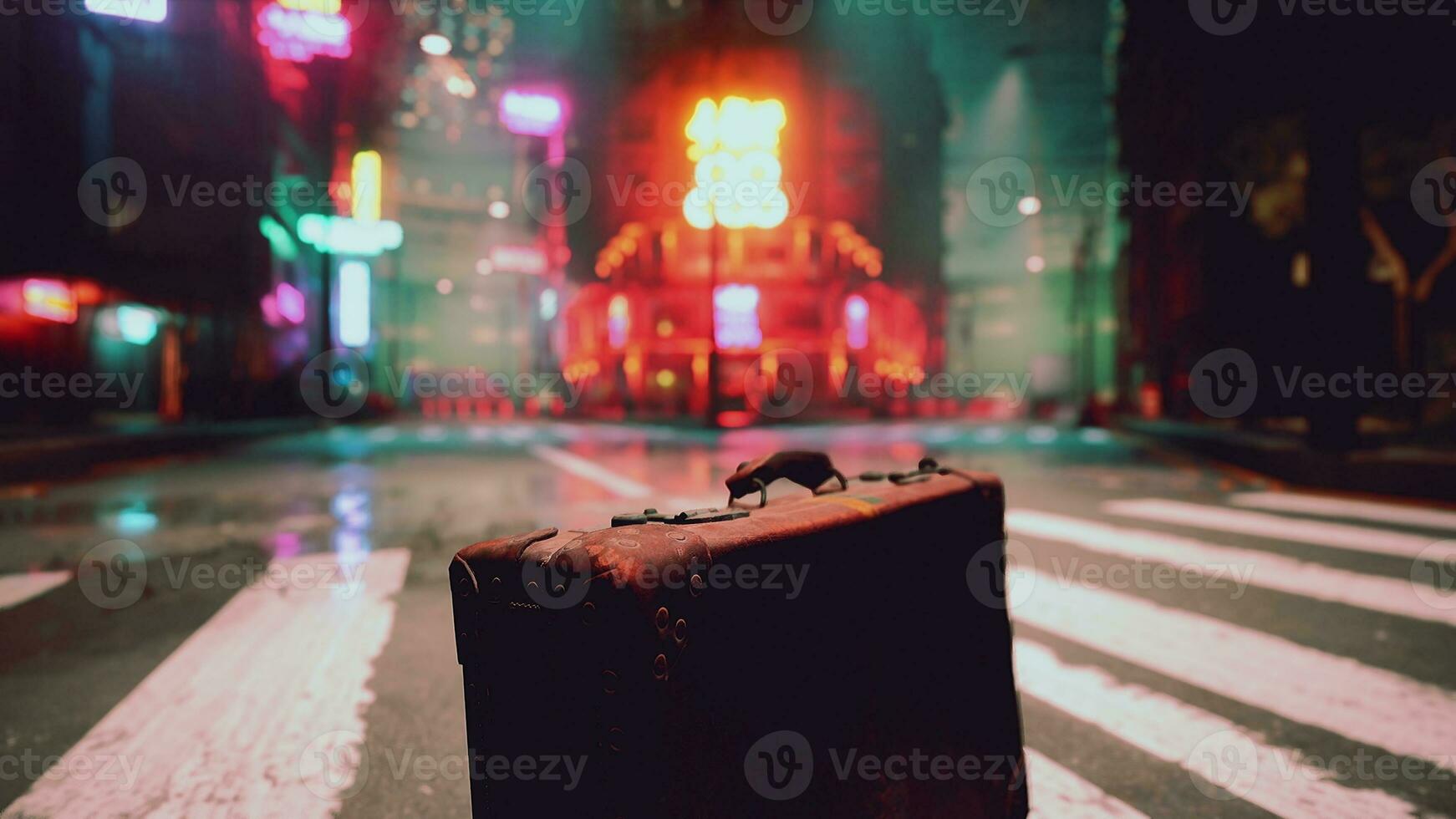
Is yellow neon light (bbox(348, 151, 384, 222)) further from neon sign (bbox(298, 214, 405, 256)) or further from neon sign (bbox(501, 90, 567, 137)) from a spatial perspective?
neon sign (bbox(501, 90, 567, 137))

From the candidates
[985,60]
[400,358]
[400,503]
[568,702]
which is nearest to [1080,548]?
[568,702]

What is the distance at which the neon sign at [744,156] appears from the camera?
32844mm

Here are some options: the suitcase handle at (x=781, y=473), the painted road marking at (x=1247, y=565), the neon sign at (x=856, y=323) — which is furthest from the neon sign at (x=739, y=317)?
the suitcase handle at (x=781, y=473)

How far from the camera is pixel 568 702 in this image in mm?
1311

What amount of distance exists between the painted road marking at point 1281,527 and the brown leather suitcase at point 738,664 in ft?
18.0

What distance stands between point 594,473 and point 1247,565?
362 inches

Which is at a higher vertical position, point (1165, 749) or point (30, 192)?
point (30, 192)

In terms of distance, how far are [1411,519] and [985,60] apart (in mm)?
76399

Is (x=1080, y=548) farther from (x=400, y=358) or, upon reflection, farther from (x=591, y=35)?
(x=400, y=358)

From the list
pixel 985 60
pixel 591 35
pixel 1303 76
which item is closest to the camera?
pixel 1303 76

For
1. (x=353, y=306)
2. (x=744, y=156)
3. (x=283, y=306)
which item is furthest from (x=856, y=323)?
(x=283, y=306)

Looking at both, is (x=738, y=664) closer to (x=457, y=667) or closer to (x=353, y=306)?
(x=457, y=667)

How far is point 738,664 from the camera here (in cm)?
143

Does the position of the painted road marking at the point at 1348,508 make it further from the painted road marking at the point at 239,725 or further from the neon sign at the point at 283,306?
the neon sign at the point at 283,306
